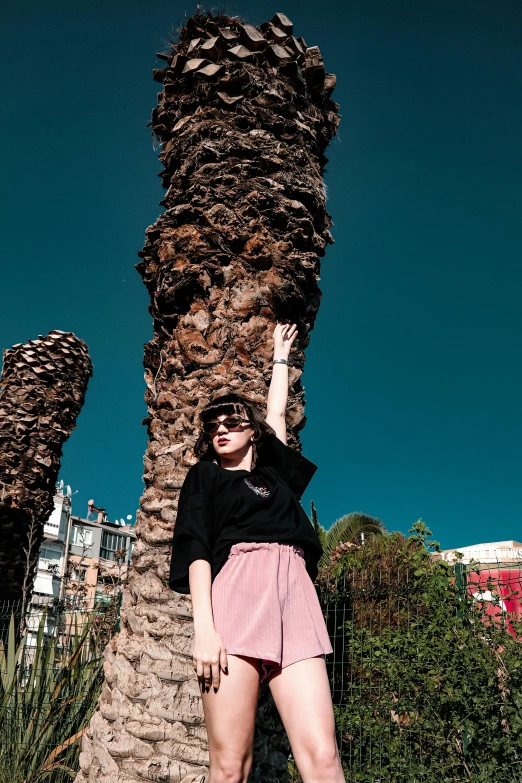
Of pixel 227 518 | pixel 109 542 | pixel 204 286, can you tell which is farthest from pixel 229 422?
pixel 109 542

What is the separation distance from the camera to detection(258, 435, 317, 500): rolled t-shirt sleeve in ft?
9.45

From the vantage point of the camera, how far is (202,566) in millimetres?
2320

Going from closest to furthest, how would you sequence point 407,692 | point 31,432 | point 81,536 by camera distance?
point 407,692
point 31,432
point 81,536

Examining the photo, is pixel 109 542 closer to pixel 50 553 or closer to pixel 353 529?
pixel 50 553

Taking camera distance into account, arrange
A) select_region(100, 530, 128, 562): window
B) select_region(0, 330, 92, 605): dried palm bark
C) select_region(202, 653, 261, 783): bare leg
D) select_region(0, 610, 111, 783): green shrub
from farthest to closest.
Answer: select_region(100, 530, 128, 562): window < select_region(0, 330, 92, 605): dried palm bark < select_region(0, 610, 111, 783): green shrub < select_region(202, 653, 261, 783): bare leg

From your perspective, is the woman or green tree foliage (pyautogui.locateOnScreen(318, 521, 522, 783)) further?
green tree foliage (pyautogui.locateOnScreen(318, 521, 522, 783))

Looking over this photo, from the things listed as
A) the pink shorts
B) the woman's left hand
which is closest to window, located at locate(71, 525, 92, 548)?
the woman's left hand

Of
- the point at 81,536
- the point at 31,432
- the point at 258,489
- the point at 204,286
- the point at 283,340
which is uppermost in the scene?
the point at 31,432

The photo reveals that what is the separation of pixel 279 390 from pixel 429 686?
3386mm

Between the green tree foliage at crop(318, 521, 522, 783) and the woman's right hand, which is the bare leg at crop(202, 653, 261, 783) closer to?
the woman's right hand

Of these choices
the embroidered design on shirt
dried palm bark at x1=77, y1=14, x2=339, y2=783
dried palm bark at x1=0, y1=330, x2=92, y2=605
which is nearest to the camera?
the embroidered design on shirt

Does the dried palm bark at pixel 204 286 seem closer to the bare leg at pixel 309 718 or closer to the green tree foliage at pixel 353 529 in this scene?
the bare leg at pixel 309 718

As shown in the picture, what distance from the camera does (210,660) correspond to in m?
2.14

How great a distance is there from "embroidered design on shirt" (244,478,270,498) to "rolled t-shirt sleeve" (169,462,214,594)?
0.16 m
